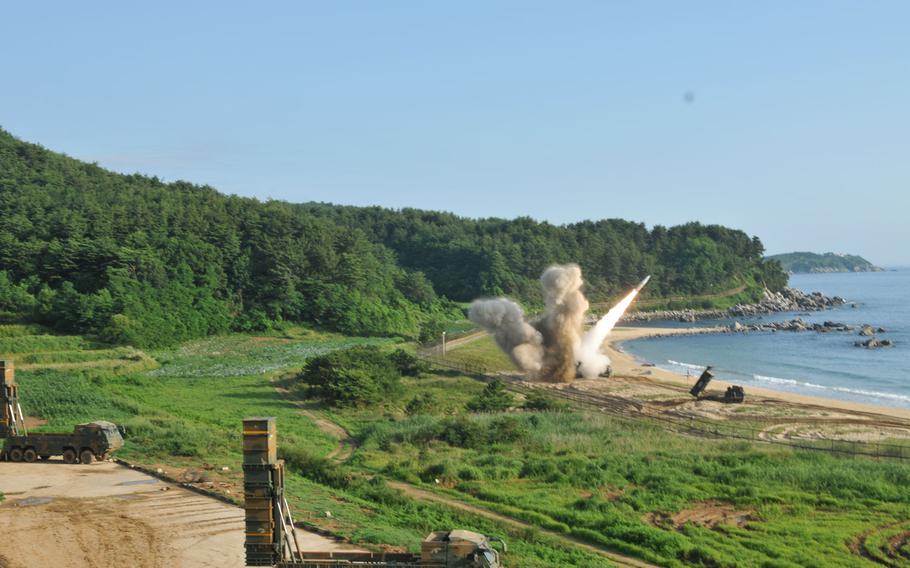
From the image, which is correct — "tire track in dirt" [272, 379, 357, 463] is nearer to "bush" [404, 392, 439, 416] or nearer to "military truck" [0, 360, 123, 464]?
"bush" [404, 392, 439, 416]

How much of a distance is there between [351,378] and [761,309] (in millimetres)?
121302

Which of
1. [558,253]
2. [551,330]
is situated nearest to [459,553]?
[551,330]

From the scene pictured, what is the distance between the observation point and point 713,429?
1820 inches

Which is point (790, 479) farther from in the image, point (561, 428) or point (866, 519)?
point (561, 428)

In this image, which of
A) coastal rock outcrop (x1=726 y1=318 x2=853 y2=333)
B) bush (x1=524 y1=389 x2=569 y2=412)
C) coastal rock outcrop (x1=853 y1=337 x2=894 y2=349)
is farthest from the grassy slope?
coastal rock outcrop (x1=726 y1=318 x2=853 y2=333)

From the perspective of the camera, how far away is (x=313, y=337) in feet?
286

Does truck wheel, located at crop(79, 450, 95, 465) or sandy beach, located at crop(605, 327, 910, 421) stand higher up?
truck wheel, located at crop(79, 450, 95, 465)

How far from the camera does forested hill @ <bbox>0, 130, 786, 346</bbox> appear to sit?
7856cm

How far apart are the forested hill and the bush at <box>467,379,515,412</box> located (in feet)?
114

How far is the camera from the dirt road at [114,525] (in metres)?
22.2

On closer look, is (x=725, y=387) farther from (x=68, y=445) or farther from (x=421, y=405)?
(x=68, y=445)

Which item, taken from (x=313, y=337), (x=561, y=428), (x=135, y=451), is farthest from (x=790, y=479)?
(x=313, y=337)

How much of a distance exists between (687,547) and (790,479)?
394 inches

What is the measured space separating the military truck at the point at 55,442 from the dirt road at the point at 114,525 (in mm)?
1944
